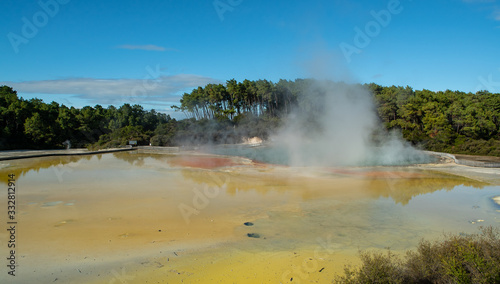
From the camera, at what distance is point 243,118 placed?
37.7 m

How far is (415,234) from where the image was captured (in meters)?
6.69

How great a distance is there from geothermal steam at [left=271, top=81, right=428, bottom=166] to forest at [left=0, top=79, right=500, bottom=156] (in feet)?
4.23

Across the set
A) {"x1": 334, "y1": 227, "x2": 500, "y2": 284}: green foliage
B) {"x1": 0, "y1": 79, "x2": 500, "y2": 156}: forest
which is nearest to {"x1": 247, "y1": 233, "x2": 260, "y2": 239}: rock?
{"x1": 334, "y1": 227, "x2": 500, "y2": 284}: green foliage

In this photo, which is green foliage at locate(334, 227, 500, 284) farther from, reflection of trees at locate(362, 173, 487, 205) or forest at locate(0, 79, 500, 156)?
forest at locate(0, 79, 500, 156)

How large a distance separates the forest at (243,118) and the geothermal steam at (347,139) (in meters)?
1.29

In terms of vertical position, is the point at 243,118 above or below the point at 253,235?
above

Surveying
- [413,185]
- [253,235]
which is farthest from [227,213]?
[413,185]

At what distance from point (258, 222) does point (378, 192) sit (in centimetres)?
529

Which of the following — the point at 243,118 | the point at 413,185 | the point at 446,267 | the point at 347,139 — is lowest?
the point at 413,185

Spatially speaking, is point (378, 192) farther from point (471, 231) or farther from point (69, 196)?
point (69, 196)

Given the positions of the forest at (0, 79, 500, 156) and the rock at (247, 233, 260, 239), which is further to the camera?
the forest at (0, 79, 500, 156)

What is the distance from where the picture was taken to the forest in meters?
25.7

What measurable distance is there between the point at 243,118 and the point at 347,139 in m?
15.7

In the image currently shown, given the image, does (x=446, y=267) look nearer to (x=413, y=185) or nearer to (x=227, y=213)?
(x=227, y=213)
